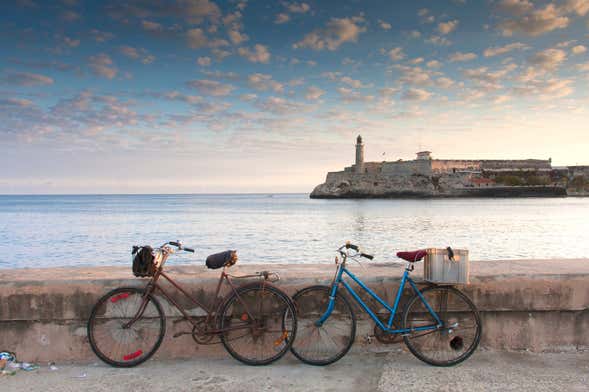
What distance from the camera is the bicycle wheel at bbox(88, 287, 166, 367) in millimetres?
4938

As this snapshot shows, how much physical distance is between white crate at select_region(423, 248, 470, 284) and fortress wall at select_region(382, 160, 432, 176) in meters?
143

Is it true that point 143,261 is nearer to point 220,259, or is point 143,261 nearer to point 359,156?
point 220,259

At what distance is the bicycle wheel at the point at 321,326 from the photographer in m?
5.08

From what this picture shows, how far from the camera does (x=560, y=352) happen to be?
529cm

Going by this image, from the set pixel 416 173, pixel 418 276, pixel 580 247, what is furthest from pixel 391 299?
pixel 416 173

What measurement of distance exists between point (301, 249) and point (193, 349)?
2836 centimetres

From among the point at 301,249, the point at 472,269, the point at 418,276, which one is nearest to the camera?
the point at 418,276

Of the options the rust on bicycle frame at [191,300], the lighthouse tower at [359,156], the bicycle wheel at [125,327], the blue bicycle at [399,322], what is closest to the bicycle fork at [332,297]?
the blue bicycle at [399,322]

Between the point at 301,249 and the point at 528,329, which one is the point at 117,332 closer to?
the point at 528,329

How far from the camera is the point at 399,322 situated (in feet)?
16.8

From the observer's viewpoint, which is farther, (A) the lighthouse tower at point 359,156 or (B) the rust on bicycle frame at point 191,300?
(A) the lighthouse tower at point 359,156

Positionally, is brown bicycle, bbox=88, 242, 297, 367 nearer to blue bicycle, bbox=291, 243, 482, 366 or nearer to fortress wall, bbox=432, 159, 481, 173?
blue bicycle, bbox=291, 243, 482, 366

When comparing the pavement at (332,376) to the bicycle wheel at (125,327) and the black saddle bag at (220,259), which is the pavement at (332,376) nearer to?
the bicycle wheel at (125,327)

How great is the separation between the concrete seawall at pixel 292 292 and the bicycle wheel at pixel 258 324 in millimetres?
270
